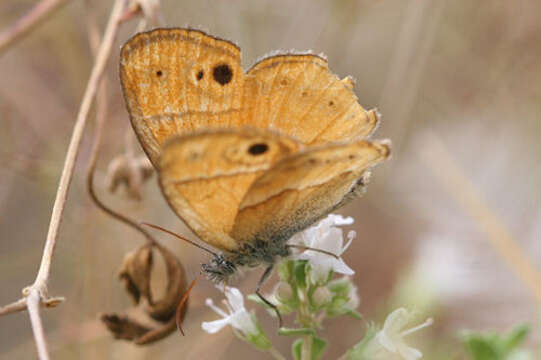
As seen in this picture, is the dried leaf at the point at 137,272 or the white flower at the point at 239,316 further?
the dried leaf at the point at 137,272

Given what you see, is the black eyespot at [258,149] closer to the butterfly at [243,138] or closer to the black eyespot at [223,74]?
the butterfly at [243,138]

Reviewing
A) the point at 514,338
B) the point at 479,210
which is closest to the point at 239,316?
the point at 514,338

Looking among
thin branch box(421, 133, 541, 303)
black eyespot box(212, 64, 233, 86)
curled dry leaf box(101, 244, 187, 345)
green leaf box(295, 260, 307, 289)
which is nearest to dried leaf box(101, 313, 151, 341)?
curled dry leaf box(101, 244, 187, 345)

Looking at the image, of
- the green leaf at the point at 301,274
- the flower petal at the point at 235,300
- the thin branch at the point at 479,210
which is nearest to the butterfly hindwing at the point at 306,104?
the green leaf at the point at 301,274

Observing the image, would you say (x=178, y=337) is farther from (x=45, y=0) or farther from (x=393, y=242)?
(x=45, y=0)

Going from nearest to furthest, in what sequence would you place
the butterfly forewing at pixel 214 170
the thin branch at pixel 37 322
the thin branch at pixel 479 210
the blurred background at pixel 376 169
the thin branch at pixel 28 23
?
the thin branch at pixel 37 322 < the butterfly forewing at pixel 214 170 < the thin branch at pixel 28 23 < the thin branch at pixel 479 210 < the blurred background at pixel 376 169

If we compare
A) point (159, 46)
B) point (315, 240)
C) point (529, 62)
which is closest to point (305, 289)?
point (315, 240)

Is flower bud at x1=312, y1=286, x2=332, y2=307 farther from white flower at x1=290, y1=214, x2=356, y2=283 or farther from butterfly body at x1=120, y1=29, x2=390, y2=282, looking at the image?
butterfly body at x1=120, y1=29, x2=390, y2=282
